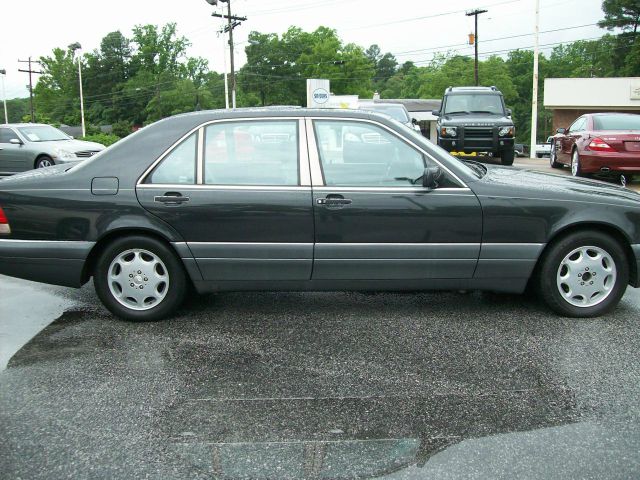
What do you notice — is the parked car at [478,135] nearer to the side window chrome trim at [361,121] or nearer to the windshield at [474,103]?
the windshield at [474,103]

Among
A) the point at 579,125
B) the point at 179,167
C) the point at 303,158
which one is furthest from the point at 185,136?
the point at 579,125

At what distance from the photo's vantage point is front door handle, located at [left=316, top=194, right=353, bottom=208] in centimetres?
465

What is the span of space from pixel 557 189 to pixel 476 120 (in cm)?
1079

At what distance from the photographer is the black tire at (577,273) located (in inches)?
187

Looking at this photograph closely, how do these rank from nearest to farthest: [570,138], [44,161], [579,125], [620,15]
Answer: [570,138], [579,125], [44,161], [620,15]

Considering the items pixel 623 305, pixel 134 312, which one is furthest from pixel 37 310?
pixel 623 305

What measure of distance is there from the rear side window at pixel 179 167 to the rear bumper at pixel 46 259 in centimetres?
70

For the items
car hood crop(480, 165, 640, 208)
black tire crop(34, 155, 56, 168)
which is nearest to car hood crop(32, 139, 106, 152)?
black tire crop(34, 155, 56, 168)

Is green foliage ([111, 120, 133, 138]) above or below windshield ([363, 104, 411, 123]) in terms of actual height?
above

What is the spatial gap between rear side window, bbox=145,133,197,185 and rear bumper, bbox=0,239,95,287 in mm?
697

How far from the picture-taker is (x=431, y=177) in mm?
4617

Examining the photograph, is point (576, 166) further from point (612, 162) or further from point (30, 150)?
point (30, 150)

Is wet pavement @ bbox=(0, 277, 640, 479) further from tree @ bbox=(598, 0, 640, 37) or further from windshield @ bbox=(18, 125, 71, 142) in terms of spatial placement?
tree @ bbox=(598, 0, 640, 37)

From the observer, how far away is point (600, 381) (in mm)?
3691
